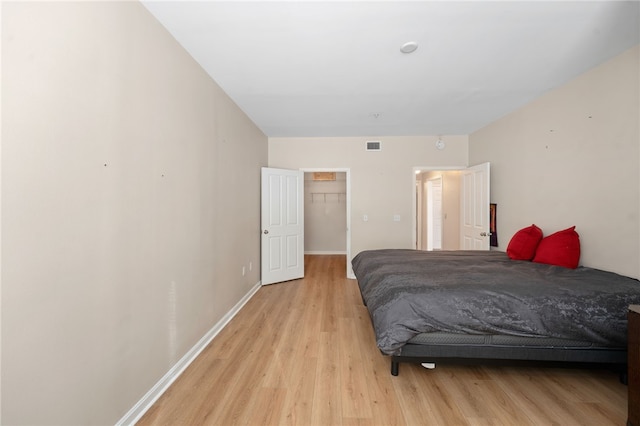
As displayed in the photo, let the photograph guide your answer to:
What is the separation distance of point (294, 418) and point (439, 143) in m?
4.62

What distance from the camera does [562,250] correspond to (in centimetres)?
255

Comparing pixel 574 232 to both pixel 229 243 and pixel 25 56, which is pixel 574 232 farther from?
pixel 25 56

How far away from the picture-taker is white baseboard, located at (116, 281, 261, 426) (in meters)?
1.58

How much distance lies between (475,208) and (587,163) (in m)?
1.74

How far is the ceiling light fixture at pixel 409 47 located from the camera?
6.75 ft

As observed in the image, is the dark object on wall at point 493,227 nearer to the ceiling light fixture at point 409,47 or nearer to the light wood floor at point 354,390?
the light wood floor at point 354,390

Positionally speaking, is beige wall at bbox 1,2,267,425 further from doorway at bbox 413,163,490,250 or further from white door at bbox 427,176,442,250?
white door at bbox 427,176,442,250

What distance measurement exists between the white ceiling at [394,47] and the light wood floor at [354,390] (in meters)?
2.63

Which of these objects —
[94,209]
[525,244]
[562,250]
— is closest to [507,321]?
[562,250]

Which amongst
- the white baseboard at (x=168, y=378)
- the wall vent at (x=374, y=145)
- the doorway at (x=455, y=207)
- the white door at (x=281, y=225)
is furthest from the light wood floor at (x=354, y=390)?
the wall vent at (x=374, y=145)

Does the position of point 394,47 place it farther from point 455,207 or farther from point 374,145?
point 455,207

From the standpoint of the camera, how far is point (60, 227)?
1.16 meters

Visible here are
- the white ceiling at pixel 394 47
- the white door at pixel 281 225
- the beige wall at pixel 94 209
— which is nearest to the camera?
the beige wall at pixel 94 209

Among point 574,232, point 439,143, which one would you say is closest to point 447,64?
point 574,232
